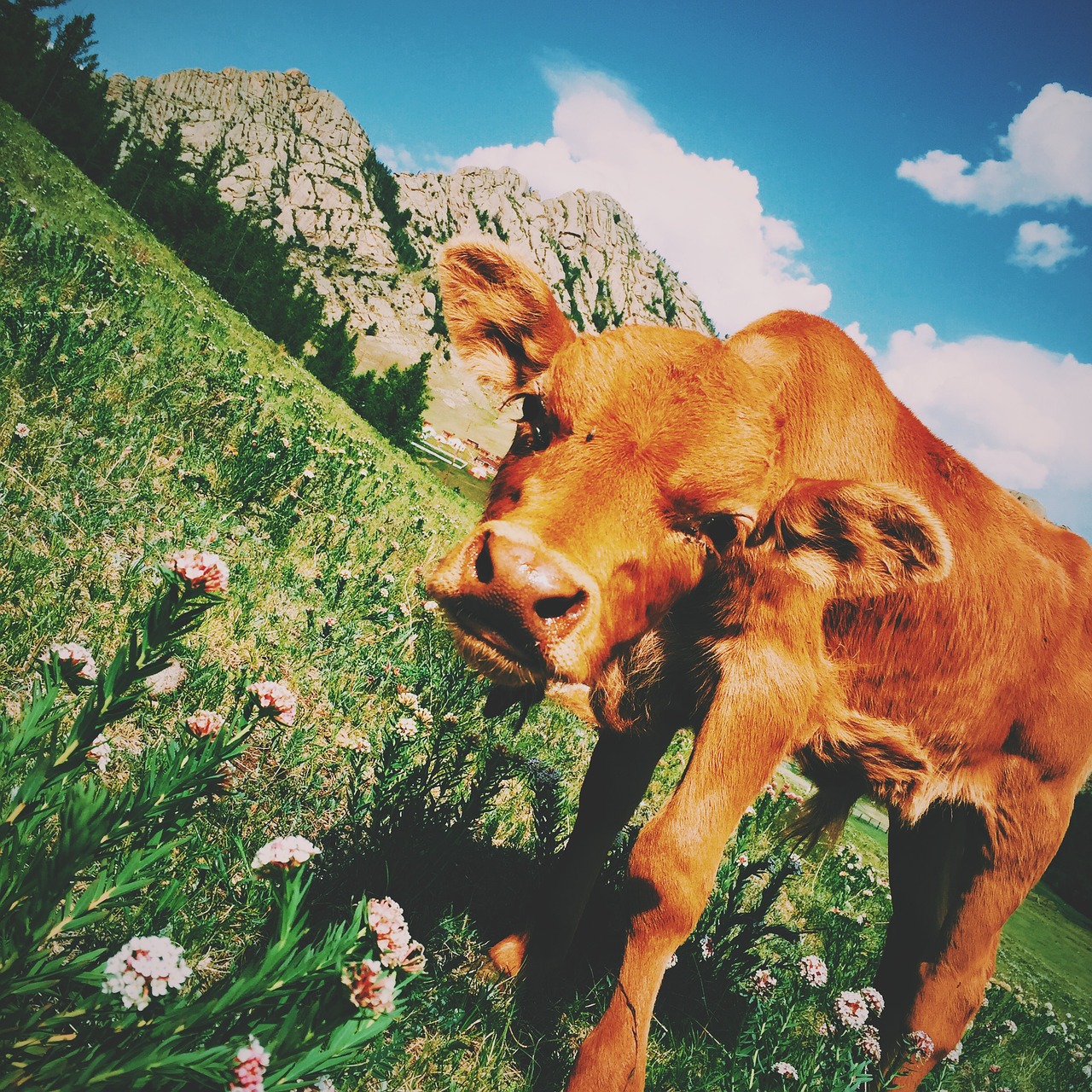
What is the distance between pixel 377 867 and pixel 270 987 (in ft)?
4.86

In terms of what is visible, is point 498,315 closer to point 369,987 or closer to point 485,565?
point 485,565

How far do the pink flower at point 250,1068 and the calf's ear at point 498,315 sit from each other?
2.68 metres

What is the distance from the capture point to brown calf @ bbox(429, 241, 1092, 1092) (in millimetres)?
2109

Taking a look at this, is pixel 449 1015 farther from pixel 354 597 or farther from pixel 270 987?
pixel 354 597

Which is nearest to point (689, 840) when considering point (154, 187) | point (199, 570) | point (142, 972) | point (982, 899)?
point (142, 972)

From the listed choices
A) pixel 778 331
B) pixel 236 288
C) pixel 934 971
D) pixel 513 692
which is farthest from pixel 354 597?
pixel 236 288

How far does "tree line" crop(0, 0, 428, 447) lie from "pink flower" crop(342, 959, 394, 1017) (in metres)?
54.2

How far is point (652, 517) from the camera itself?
2205 millimetres

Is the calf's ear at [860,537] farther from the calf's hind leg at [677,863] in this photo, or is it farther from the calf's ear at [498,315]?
the calf's ear at [498,315]

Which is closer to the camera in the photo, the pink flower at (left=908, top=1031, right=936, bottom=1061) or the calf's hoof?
the pink flower at (left=908, top=1031, right=936, bottom=1061)

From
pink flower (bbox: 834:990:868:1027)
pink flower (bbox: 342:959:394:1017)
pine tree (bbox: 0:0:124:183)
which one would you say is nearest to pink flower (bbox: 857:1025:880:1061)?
pink flower (bbox: 834:990:868:1027)

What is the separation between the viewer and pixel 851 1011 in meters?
2.07

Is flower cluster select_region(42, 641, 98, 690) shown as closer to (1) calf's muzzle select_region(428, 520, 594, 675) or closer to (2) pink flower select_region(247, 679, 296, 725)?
(2) pink flower select_region(247, 679, 296, 725)

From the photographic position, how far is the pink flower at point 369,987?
1.01 metres
